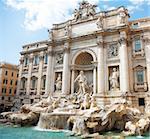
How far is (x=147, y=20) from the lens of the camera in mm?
20844

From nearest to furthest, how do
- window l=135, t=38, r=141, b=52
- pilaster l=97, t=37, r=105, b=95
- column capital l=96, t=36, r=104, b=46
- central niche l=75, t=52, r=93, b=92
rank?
window l=135, t=38, r=141, b=52 < pilaster l=97, t=37, r=105, b=95 < column capital l=96, t=36, r=104, b=46 < central niche l=75, t=52, r=93, b=92

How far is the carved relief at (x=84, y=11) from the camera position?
24359 mm

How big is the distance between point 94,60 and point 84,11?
689cm

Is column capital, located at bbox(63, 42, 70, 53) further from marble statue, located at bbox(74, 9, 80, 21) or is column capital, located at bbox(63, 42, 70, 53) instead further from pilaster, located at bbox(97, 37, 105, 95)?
pilaster, located at bbox(97, 37, 105, 95)

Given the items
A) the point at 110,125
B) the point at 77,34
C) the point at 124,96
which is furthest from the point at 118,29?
the point at 110,125

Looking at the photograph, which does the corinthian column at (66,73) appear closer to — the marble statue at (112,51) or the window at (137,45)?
the marble statue at (112,51)

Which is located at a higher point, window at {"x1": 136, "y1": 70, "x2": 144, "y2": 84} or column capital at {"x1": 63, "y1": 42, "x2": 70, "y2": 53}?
column capital at {"x1": 63, "y1": 42, "x2": 70, "y2": 53}

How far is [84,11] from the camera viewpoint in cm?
2486


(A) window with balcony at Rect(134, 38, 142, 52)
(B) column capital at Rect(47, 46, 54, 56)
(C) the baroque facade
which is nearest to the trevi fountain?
(C) the baroque facade

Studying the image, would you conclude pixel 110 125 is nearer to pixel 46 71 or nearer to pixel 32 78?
pixel 46 71

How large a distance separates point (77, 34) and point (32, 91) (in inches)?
394

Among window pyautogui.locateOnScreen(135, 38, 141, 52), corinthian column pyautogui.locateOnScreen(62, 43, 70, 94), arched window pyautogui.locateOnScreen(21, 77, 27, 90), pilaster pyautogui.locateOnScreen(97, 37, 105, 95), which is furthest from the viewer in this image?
arched window pyautogui.locateOnScreen(21, 77, 27, 90)

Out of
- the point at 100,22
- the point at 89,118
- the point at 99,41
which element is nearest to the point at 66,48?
the point at 99,41

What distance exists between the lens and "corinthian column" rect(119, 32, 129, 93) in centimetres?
1942
